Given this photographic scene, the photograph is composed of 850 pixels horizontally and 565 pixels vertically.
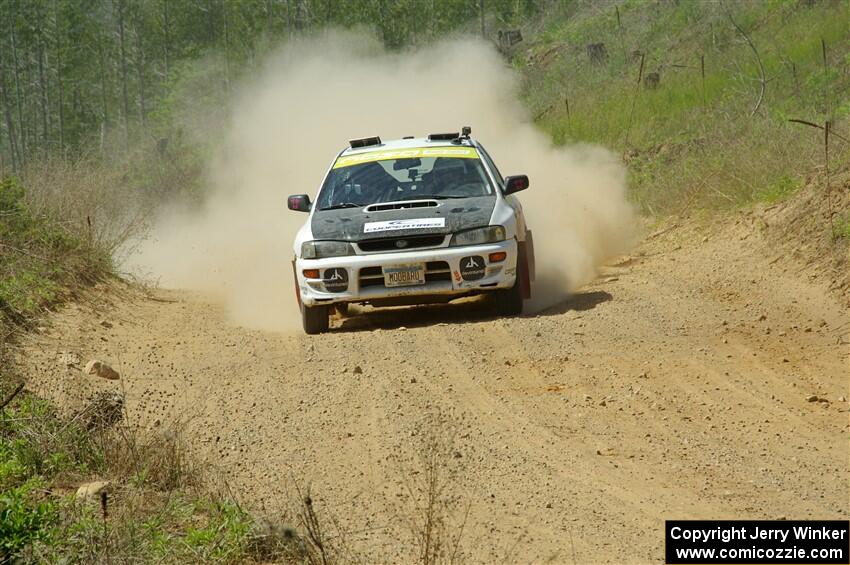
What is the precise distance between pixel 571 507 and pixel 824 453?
165 cm

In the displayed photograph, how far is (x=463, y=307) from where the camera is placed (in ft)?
40.1

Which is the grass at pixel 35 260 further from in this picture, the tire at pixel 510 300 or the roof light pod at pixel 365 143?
the tire at pixel 510 300

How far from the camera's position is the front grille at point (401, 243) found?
1075 cm

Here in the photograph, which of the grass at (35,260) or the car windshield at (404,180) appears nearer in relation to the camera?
the car windshield at (404,180)

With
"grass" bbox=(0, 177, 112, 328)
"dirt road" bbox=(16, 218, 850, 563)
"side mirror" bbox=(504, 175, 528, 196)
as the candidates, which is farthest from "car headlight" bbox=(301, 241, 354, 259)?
"grass" bbox=(0, 177, 112, 328)

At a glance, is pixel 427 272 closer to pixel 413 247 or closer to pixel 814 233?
pixel 413 247

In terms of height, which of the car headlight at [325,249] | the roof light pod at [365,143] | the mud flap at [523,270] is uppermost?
the roof light pod at [365,143]

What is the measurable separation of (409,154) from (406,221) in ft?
5.21

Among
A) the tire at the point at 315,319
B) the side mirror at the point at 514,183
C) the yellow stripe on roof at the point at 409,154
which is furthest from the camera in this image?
the yellow stripe on roof at the point at 409,154

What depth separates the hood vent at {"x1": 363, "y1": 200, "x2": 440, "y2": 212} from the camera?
11242mm

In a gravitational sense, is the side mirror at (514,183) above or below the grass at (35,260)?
above

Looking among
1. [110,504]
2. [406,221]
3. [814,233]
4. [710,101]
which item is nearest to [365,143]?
[406,221]

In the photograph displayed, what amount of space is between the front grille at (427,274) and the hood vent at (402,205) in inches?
30.6

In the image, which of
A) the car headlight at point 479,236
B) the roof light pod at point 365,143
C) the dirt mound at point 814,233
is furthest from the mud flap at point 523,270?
the dirt mound at point 814,233
